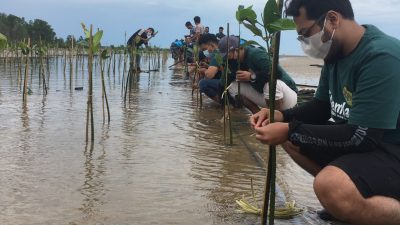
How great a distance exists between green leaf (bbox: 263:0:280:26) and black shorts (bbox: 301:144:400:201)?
814 millimetres

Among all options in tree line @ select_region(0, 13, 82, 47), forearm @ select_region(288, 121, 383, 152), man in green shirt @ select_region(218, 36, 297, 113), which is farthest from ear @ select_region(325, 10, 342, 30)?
tree line @ select_region(0, 13, 82, 47)

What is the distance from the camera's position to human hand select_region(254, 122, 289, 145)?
2410 mm

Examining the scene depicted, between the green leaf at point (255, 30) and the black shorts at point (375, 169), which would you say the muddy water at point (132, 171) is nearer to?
the black shorts at point (375, 169)

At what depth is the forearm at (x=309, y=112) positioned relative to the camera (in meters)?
3.19

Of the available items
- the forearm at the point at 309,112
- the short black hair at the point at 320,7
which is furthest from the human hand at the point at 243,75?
the short black hair at the point at 320,7

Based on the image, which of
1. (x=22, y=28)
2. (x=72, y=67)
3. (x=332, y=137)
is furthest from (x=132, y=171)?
(x=22, y=28)

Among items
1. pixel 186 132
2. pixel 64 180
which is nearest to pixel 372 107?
pixel 64 180

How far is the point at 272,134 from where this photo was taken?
242 centimetres

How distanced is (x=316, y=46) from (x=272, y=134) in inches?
21.8

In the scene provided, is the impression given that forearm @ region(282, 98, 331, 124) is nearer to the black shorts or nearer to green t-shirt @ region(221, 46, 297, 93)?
the black shorts

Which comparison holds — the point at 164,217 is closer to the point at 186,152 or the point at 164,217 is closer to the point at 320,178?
the point at 320,178

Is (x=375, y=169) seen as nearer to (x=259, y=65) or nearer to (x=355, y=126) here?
(x=355, y=126)

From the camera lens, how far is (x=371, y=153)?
257 centimetres

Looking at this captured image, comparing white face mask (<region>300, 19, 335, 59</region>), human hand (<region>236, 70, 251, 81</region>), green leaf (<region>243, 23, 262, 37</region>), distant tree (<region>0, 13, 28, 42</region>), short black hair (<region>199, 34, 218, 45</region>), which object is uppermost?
distant tree (<region>0, 13, 28, 42</region>)
